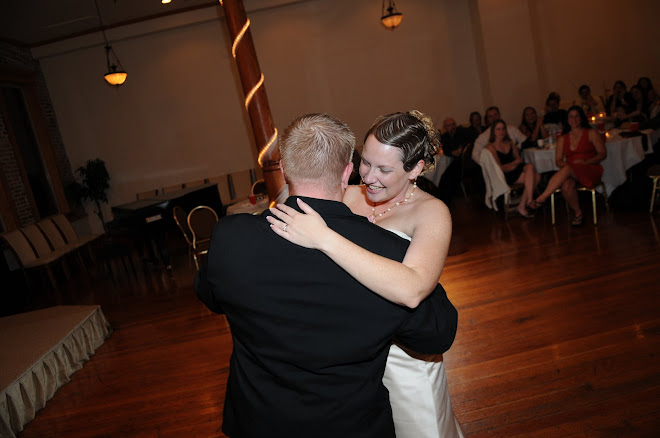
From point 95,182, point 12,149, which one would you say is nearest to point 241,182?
point 95,182

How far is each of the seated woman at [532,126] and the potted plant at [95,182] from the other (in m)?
8.24

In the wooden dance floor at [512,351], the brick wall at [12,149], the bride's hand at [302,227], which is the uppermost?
the brick wall at [12,149]

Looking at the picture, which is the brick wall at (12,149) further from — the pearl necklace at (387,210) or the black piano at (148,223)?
the pearl necklace at (387,210)

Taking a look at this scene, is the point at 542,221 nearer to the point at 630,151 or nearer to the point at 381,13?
the point at 630,151

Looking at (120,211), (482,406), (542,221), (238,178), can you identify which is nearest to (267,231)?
(482,406)

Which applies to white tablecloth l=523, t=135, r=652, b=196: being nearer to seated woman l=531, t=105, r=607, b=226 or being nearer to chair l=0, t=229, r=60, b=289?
seated woman l=531, t=105, r=607, b=226

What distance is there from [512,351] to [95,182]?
9.32 metres

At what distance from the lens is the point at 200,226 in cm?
576

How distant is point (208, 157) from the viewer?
34.1ft

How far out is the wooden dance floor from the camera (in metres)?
2.29

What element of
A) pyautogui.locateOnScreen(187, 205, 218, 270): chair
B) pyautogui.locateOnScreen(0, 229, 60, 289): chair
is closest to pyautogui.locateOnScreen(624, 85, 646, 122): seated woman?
pyautogui.locateOnScreen(187, 205, 218, 270): chair

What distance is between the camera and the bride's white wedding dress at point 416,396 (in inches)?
63.9

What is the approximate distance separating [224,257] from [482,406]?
1.84 meters

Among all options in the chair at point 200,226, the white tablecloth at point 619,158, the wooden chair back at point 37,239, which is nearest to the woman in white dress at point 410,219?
the chair at point 200,226
